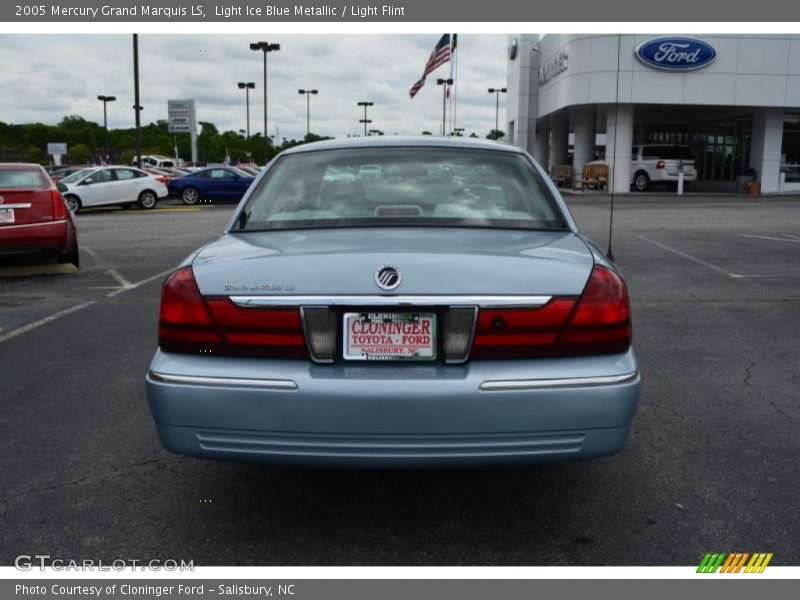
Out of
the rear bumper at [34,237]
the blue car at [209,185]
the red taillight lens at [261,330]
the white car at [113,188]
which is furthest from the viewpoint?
the blue car at [209,185]

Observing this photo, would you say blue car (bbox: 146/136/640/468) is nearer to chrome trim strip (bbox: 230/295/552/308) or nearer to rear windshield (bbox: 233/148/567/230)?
chrome trim strip (bbox: 230/295/552/308)

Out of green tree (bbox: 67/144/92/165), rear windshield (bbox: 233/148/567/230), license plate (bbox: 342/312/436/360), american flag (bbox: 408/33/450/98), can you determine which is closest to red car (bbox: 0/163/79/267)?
rear windshield (bbox: 233/148/567/230)

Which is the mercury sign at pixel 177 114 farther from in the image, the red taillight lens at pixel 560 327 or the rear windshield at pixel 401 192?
the red taillight lens at pixel 560 327

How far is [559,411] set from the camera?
8.97ft

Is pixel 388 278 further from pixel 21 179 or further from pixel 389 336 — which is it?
pixel 21 179

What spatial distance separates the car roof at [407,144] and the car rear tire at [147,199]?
23.5m

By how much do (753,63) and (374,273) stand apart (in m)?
34.0

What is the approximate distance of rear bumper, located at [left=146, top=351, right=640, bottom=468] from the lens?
8.87 feet

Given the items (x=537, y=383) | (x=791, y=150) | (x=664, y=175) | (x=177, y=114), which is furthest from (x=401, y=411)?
(x=177, y=114)

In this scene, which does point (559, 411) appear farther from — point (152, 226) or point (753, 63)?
point (753, 63)

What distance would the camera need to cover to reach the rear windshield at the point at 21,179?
10062 millimetres

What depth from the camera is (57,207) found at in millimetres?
10188

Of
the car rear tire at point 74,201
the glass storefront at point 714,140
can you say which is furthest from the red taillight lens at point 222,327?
the glass storefront at point 714,140

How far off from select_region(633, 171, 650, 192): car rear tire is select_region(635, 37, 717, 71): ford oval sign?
4473 millimetres
